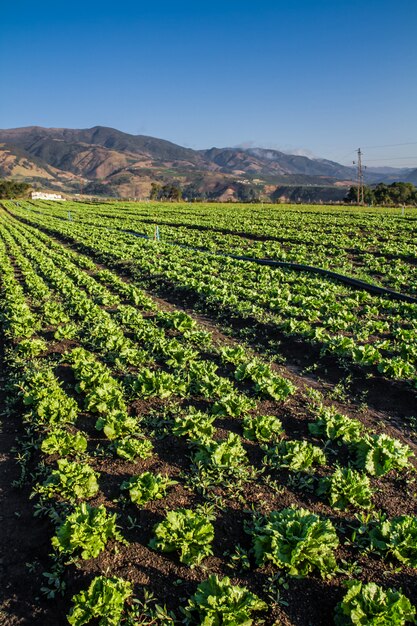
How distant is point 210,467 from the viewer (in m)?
6.77

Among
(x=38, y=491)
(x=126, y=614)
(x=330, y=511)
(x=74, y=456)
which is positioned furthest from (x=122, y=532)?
(x=330, y=511)

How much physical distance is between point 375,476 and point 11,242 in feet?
116

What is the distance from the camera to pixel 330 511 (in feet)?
19.6

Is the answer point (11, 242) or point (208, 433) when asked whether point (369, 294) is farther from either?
point (11, 242)

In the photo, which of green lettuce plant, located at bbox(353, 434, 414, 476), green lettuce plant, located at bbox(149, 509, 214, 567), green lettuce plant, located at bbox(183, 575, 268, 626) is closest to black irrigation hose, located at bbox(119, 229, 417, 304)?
green lettuce plant, located at bbox(353, 434, 414, 476)

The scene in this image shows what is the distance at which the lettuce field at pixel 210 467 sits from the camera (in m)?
4.75

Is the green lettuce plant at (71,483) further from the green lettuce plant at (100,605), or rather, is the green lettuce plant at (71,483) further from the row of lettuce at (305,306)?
the row of lettuce at (305,306)

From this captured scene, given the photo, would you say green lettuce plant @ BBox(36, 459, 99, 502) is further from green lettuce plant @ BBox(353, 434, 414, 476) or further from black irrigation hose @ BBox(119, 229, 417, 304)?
black irrigation hose @ BBox(119, 229, 417, 304)

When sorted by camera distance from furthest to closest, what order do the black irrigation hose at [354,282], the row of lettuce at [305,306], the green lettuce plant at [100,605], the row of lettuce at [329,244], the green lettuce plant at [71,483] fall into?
the row of lettuce at [329,244]
the black irrigation hose at [354,282]
the row of lettuce at [305,306]
the green lettuce plant at [71,483]
the green lettuce plant at [100,605]

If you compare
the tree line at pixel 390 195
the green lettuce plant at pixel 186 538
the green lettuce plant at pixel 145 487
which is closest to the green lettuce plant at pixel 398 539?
the green lettuce plant at pixel 186 538

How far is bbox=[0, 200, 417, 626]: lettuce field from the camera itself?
187 inches

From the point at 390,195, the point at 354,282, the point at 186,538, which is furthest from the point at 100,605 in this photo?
the point at 390,195

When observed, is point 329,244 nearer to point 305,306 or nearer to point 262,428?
point 305,306

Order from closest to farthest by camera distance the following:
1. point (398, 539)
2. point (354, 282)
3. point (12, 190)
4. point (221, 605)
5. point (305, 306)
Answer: point (221, 605)
point (398, 539)
point (305, 306)
point (354, 282)
point (12, 190)
